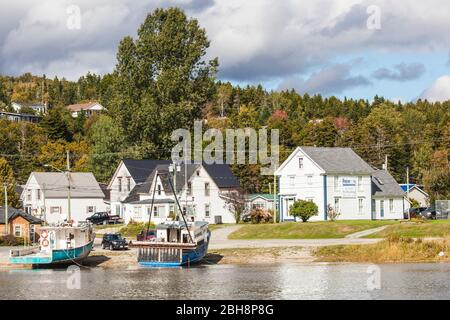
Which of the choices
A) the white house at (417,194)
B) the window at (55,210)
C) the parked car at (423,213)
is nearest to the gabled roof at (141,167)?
the window at (55,210)

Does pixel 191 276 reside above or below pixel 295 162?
below

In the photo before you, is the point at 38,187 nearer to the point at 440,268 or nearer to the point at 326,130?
the point at 326,130

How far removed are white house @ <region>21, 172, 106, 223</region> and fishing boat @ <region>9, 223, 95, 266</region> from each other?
48.4 meters

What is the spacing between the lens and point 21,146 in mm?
151000

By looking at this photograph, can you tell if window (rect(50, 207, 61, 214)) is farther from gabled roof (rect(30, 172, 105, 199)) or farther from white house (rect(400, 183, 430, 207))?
white house (rect(400, 183, 430, 207))

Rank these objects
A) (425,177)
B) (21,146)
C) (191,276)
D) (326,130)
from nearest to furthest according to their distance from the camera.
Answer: (191,276)
(425,177)
(326,130)
(21,146)

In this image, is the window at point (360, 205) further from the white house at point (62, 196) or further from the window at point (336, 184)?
the white house at point (62, 196)

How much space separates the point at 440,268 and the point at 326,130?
8451 centimetres

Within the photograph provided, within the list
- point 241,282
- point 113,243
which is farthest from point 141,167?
point 241,282

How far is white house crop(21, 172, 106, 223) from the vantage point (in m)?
116

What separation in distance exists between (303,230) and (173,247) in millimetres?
20560
